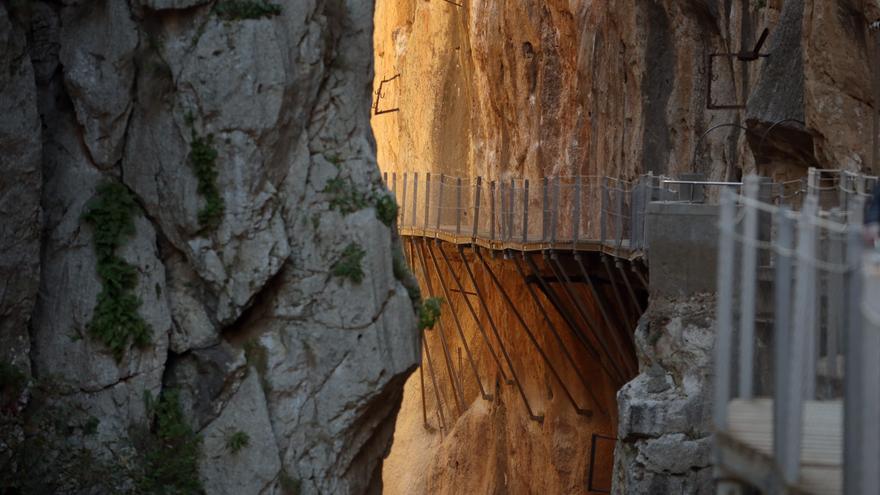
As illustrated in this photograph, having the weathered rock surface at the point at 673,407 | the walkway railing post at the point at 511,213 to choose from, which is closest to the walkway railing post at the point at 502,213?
the walkway railing post at the point at 511,213

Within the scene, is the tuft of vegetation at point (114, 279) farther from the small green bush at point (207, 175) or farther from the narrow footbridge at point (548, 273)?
the narrow footbridge at point (548, 273)

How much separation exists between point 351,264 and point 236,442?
8.83 ft

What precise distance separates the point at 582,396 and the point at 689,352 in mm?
10709

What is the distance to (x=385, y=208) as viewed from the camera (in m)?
18.9

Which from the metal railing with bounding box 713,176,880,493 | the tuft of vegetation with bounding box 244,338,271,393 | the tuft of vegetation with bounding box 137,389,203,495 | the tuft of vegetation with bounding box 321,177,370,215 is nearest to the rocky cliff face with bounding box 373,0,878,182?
the tuft of vegetation with bounding box 321,177,370,215

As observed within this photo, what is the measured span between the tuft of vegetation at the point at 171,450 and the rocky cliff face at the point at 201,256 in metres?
0.02

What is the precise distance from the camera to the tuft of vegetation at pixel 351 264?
724 inches

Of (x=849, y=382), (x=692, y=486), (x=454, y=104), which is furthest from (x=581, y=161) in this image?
(x=849, y=382)

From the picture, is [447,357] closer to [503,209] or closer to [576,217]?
[503,209]

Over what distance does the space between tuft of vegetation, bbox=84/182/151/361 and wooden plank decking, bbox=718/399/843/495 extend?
1150 centimetres

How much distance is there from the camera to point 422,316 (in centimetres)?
1912

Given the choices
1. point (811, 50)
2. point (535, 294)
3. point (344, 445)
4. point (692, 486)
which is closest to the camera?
point (692, 486)

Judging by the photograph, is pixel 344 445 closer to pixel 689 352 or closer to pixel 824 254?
pixel 689 352

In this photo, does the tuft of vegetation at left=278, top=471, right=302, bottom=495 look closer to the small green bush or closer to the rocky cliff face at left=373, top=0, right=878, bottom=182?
the small green bush
